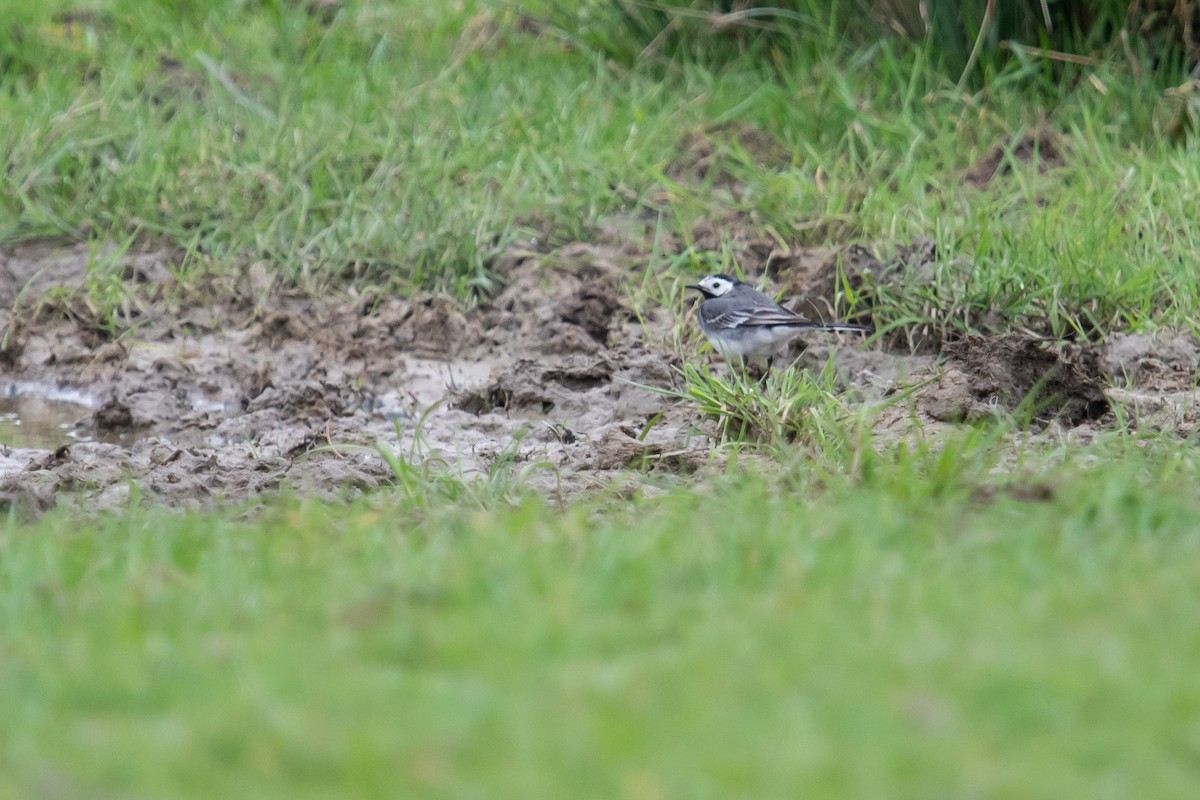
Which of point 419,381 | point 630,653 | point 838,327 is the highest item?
point 630,653

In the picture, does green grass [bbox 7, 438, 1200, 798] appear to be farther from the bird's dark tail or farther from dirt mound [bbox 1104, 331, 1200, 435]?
the bird's dark tail

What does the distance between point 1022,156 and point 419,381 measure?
12.2 feet

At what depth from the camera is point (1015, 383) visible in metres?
6.39

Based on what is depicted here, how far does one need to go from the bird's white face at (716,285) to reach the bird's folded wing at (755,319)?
11.3 inches

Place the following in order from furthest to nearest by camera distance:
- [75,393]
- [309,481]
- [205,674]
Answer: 1. [75,393]
2. [309,481]
3. [205,674]

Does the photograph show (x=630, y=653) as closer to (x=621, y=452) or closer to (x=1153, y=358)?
(x=621, y=452)

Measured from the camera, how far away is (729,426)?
603 centimetres

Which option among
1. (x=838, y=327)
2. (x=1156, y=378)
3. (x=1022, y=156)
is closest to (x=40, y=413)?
(x=838, y=327)

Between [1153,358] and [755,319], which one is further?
[755,319]

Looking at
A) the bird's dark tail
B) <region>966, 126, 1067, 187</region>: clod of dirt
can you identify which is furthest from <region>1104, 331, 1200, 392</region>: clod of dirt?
<region>966, 126, 1067, 187</region>: clod of dirt

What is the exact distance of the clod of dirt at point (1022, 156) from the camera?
29.1 feet

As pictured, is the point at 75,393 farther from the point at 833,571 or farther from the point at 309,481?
the point at 833,571

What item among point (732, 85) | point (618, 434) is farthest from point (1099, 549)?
point (732, 85)

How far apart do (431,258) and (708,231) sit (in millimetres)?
1404
